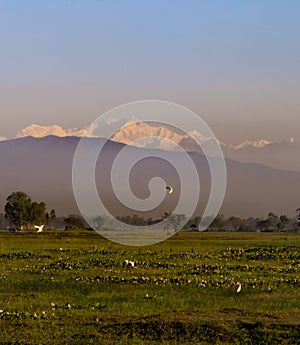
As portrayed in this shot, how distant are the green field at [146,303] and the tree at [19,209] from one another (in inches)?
4259

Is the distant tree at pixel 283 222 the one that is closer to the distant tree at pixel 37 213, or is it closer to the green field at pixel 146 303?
the distant tree at pixel 37 213

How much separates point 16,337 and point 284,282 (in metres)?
12.3

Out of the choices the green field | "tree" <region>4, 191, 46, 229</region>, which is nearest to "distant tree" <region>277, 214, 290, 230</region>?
"tree" <region>4, 191, 46, 229</region>

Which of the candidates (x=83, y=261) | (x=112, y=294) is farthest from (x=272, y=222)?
(x=112, y=294)

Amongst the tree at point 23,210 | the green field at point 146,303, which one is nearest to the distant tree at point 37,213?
the tree at point 23,210

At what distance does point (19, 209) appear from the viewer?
139250 mm

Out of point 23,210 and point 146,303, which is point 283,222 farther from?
point 146,303

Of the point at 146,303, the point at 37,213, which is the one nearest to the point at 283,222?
the point at 37,213

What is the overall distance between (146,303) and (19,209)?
123 meters

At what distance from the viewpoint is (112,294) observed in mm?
21062

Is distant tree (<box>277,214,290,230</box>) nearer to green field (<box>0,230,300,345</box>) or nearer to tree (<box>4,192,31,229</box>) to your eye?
tree (<box>4,192,31,229</box>)

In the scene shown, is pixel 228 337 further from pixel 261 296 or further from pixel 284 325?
pixel 261 296

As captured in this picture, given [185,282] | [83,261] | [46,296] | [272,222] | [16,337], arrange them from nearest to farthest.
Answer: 1. [16,337]
2. [46,296]
3. [185,282]
4. [83,261]
5. [272,222]

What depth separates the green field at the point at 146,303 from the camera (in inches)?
580
